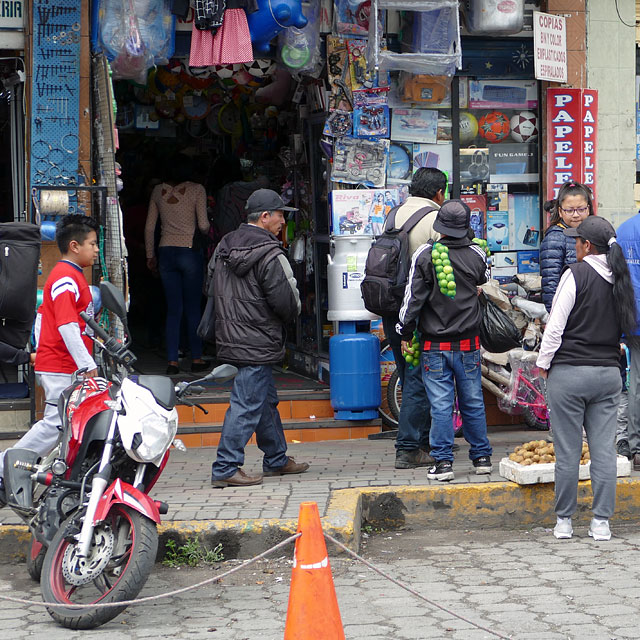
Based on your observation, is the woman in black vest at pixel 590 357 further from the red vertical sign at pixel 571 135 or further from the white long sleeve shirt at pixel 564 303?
the red vertical sign at pixel 571 135

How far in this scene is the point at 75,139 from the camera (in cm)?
822

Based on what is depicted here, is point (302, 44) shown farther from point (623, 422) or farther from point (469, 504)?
point (469, 504)

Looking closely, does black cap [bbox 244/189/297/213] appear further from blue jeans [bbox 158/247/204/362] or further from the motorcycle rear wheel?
blue jeans [bbox 158/247/204/362]

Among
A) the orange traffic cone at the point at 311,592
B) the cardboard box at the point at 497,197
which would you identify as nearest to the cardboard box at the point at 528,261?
the cardboard box at the point at 497,197

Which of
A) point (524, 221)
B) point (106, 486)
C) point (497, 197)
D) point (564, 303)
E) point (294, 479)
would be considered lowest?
point (294, 479)

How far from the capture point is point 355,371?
867cm

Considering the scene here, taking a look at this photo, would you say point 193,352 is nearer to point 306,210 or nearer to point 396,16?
point 306,210

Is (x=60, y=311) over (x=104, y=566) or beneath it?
over

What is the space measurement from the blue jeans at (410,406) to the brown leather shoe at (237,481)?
113 centimetres

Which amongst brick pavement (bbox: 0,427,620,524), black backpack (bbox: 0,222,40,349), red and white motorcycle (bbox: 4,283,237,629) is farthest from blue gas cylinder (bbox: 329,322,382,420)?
red and white motorcycle (bbox: 4,283,237,629)

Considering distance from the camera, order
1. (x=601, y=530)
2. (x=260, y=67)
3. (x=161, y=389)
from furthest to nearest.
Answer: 1. (x=260, y=67)
2. (x=601, y=530)
3. (x=161, y=389)

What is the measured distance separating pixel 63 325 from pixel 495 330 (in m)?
3.16

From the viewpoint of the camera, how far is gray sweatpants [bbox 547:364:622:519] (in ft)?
19.9

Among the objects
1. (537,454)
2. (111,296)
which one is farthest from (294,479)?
(111,296)
